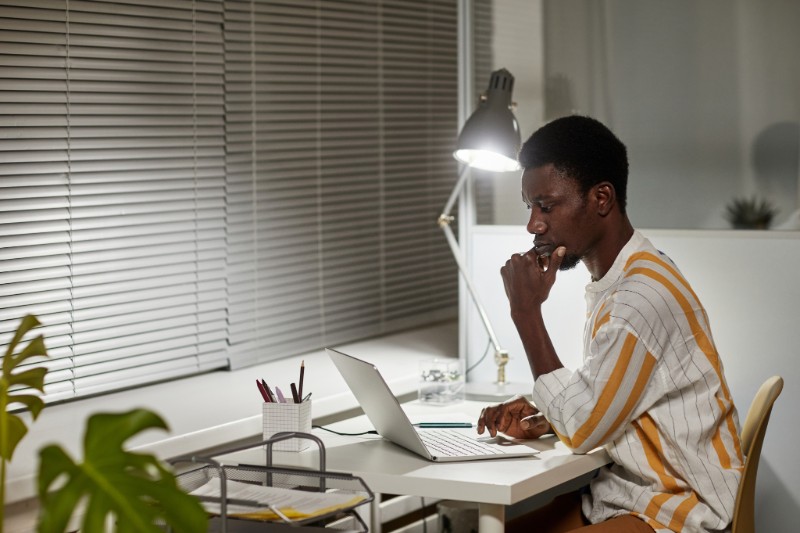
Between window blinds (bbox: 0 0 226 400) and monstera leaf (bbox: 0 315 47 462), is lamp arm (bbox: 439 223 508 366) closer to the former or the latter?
window blinds (bbox: 0 0 226 400)

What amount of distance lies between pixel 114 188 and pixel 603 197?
142 cm

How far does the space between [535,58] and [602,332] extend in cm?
131

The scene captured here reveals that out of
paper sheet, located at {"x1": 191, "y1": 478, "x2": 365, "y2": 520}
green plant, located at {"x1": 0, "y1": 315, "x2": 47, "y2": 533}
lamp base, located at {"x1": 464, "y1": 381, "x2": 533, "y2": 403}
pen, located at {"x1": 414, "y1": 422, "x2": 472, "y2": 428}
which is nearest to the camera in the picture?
paper sheet, located at {"x1": 191, "y1": 478, "x2": 365, "y2": 520}

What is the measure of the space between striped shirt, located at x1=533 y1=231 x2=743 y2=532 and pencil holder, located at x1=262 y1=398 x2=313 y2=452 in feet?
1.64

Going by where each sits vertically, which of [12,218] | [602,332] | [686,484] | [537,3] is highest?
[537,3]

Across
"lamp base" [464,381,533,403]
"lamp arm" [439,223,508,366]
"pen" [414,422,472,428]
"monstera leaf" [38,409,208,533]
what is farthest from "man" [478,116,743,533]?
"monstera leaf" [38,409,208,533]

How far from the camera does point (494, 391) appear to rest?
2881mm

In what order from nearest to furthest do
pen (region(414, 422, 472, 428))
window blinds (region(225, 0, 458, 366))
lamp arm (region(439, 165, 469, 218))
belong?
pen (region(414, 422, 472, 428)) < lamp arm (region(439, 165, 469, 218)) < window blinds (region(225, 0, 458, 366))

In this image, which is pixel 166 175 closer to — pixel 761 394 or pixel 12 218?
pixel 12 218

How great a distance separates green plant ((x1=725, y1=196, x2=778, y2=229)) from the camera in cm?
274

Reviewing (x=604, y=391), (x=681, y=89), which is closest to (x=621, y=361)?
(x=604, y=391)

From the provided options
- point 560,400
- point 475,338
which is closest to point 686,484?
point 560,400

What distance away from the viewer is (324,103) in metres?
3.70

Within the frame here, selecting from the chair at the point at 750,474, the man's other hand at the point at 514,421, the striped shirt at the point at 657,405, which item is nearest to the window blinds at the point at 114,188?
the man's other hand at the point at 514,421
